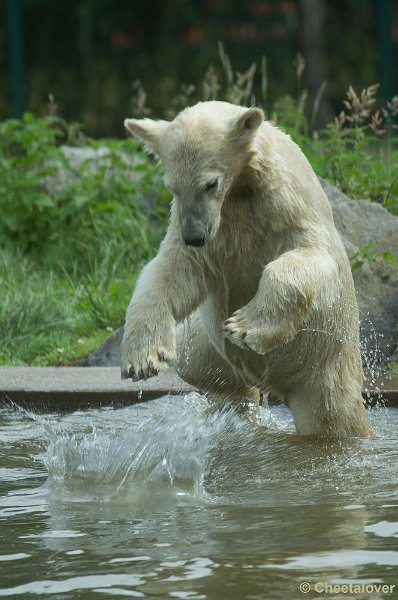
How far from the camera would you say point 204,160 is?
4492mm

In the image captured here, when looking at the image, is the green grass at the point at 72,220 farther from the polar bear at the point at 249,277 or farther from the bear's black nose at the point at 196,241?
the bear's black nose at the point at 196,241

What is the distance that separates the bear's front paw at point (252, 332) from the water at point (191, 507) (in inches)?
18.9

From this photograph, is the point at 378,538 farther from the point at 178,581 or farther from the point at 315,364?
the point at 315,364

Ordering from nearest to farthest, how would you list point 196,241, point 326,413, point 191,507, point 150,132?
1. point 191,507
2. point 196,241
3. point 150,132
4. point 326,413

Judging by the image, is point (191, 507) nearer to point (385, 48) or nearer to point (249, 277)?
point (249, 277)

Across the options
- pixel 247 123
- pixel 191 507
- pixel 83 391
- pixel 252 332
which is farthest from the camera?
pixel 83 391

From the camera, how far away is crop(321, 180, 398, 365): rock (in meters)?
6.87

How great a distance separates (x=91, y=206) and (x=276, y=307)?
16.2ft

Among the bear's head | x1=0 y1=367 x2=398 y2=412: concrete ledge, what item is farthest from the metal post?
the bear's head

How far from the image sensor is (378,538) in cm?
345

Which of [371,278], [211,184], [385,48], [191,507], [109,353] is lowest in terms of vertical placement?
[191,507]

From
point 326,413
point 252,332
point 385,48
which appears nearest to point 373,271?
point 326,413

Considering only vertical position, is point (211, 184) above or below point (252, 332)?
above

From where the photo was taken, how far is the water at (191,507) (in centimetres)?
313
